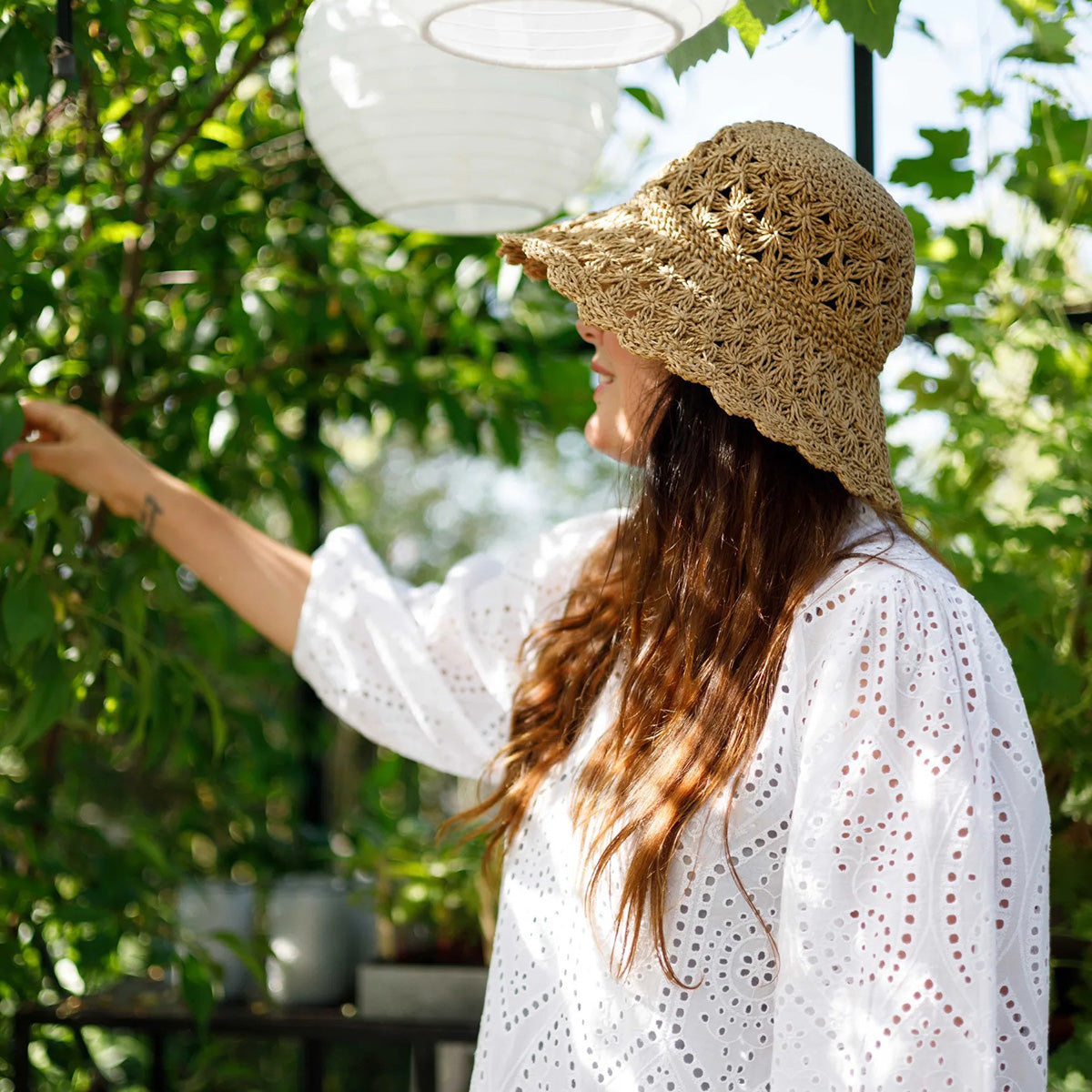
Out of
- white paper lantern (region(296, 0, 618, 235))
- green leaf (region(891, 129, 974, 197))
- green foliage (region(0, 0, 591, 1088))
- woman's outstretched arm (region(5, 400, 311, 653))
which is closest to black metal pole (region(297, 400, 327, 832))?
green foliage (region(0, 0, 591, 1088))

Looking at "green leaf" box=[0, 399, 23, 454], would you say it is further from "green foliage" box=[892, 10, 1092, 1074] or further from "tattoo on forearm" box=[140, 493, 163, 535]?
"green foliage" box=[892, 10, 1092, 1074]

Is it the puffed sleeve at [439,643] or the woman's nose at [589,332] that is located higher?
the woman's nose at [589,332]

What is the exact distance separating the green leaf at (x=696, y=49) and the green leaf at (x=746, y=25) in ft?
0.05

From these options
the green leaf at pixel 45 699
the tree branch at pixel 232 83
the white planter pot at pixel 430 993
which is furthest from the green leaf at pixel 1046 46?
the white planter pot at pixel 430 993

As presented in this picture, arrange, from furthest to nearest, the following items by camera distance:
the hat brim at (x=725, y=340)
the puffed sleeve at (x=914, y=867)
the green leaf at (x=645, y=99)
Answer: the green leaf at (x=645, y=99), the hat brim at (x=725, y=340), the puffed sleeve at (x=914, y=867)

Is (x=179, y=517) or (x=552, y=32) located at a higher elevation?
(x=552, y=32)

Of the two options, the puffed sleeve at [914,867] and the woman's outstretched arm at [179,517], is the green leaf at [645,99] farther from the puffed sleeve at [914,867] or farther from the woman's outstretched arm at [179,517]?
the puffed sleeve at [914,867]

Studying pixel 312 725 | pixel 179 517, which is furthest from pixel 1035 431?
pixel 312 725

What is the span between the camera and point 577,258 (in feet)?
2.85

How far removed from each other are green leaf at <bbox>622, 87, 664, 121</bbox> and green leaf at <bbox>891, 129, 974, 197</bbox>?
27 centimetres

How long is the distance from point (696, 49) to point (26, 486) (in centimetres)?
59

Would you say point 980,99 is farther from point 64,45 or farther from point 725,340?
point 64,45

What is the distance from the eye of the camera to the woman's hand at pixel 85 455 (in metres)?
1.09

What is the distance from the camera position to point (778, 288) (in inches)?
31.2
